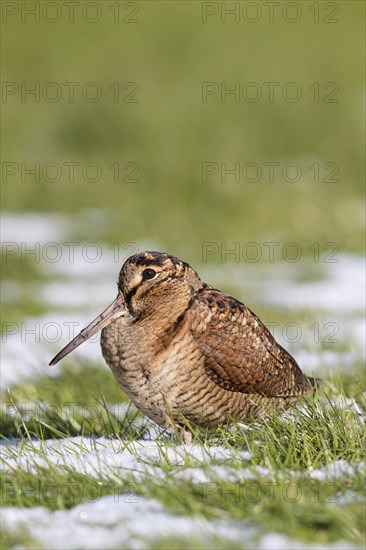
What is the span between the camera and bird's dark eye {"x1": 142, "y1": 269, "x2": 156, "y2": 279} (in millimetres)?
4238

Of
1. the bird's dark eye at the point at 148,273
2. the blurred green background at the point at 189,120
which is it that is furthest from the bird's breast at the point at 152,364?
the blurred green background at the point at 189,120

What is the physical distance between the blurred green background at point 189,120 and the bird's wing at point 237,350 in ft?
14.5

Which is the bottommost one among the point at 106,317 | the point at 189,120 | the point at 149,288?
the point at 106,317

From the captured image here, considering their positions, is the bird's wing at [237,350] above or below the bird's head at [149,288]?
below

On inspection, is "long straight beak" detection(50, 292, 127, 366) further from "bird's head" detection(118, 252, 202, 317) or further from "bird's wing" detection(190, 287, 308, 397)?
"bird's wing" detection(190, 287, 308, 397)

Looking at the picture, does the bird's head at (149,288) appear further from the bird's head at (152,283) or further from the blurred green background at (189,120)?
the blurred green background at (189,120)

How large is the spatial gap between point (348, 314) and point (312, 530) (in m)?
3.94

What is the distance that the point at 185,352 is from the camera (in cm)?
405

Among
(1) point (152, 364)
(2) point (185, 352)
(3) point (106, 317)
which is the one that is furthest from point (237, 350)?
(3) point (106, 317)

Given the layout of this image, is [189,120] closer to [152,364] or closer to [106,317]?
[106,317]

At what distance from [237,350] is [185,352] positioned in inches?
11.4

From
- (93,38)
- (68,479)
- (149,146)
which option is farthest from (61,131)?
(68,479)

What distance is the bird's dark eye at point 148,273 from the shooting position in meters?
4.24

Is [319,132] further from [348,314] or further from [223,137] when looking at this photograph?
[348,314]
